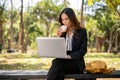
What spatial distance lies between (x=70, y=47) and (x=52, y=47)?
397 mm

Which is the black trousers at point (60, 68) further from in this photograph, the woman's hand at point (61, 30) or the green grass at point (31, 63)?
the green grass at point (31, 63)

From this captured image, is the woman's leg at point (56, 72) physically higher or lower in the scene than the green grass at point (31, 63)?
higher

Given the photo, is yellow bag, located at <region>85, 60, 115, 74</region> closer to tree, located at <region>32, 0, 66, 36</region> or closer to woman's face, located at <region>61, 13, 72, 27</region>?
woman's face, located at <region>61, 13, 72, 27</region>

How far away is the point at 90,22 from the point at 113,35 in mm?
4960

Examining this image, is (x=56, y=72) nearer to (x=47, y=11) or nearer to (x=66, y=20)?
(x=66, y=20)

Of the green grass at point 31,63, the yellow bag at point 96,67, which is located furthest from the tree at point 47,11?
the yellow bag at point 96,67

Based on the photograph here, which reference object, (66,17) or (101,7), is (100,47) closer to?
(101,7)

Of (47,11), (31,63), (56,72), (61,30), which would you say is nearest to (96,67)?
(56,72)


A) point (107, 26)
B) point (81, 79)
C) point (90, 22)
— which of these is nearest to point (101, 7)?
point (107, 26)

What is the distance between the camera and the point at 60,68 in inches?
201

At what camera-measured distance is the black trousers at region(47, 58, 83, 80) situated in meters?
5.04

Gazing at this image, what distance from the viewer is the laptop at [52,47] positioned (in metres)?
4.84

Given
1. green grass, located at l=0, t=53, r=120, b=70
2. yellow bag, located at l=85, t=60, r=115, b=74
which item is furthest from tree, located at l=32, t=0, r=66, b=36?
yellow bag, located at l=85, t=60, r=115, b=74

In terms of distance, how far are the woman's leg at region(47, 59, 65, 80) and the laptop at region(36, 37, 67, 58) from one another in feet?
0.79
